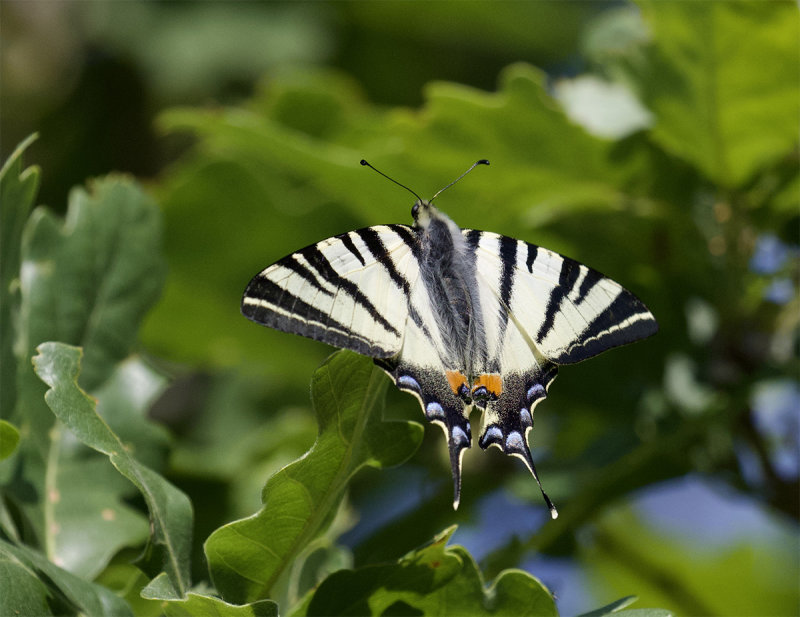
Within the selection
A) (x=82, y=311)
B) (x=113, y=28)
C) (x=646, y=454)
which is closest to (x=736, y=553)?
→ (x=646, y=454)

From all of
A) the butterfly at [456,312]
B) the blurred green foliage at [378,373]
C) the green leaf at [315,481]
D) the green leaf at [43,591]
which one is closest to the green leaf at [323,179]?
the blurred green foliage at [378,373]

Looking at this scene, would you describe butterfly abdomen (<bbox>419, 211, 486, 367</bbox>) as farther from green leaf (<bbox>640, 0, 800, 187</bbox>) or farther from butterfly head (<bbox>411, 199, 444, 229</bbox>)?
green leaf (<bbox>640, 0, 800, 187</bbox>)

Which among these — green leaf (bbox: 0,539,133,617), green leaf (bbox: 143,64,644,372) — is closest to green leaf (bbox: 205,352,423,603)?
green leaf (bbox: 0,539,133,617)

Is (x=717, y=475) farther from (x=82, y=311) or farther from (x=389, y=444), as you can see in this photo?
(x=82, y=311)

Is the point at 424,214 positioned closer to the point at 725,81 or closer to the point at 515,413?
the point at 515,413

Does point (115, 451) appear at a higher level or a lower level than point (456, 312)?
higher

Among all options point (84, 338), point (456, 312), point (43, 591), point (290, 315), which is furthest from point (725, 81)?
point (43, 591)
